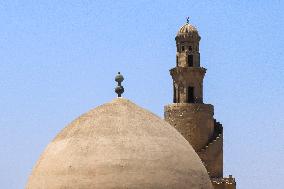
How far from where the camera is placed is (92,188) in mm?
11195

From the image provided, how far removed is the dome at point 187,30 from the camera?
27.0 metres

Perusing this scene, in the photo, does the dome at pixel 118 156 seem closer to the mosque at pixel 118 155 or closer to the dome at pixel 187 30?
the mosque at pixel 118 155

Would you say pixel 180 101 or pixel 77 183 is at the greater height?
pixel 180 101

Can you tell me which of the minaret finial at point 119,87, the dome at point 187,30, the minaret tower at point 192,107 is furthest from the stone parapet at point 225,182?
the minaret finial at point 119,87

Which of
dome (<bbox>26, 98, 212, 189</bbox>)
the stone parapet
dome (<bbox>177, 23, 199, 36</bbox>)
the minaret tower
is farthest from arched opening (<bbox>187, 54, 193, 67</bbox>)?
dome (<bbox>26, 98, 212, 189</bbox>)

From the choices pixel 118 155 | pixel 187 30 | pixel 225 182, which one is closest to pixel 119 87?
pixel 118 155

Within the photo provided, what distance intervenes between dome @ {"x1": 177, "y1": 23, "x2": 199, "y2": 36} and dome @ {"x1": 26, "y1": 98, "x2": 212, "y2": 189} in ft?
48.3

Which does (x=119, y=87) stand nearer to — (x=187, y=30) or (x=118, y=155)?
(x=118, y=155)

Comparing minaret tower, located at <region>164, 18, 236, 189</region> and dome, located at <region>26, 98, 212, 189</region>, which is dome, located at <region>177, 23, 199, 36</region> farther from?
dome, located at <region>26, 98, 212, 189</region>

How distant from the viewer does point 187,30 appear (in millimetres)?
27016

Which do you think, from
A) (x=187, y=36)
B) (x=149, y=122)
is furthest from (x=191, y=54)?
(x=149, y=122)

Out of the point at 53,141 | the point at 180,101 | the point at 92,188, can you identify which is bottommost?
the point at 92,188

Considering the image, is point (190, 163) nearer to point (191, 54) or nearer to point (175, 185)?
point (175, 185)

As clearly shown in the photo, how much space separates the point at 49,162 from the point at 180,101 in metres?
15.2
